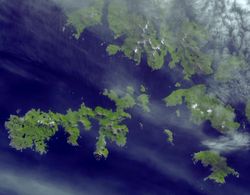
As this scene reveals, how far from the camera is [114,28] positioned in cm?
2609

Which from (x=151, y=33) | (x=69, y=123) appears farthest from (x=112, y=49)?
(x=69, y=123)

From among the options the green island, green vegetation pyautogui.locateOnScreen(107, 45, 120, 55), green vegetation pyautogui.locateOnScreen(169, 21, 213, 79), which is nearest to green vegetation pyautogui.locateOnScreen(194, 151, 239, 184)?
the green island

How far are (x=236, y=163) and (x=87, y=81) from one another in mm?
13326

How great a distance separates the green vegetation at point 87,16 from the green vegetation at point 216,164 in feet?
40.9

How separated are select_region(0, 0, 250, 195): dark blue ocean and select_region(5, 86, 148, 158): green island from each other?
1.30 ft

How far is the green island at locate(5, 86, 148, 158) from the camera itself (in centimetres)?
2649

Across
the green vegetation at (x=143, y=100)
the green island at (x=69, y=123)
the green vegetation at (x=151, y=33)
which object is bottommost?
the green island at (x=69, y=123)

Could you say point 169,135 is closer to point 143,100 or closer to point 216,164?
point 143,100

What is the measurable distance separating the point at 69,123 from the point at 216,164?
11.7 m

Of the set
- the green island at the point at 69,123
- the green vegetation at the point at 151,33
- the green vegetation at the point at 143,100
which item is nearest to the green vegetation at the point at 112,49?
the green vegetation at the point at 151,33

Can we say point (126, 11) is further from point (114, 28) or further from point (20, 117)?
point (20, 117)

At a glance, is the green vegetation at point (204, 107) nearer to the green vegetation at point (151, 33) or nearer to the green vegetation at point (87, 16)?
the green vegetation at point (151, 33)

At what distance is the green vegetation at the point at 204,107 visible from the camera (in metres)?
28.1

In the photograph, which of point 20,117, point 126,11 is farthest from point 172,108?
point 20,117
